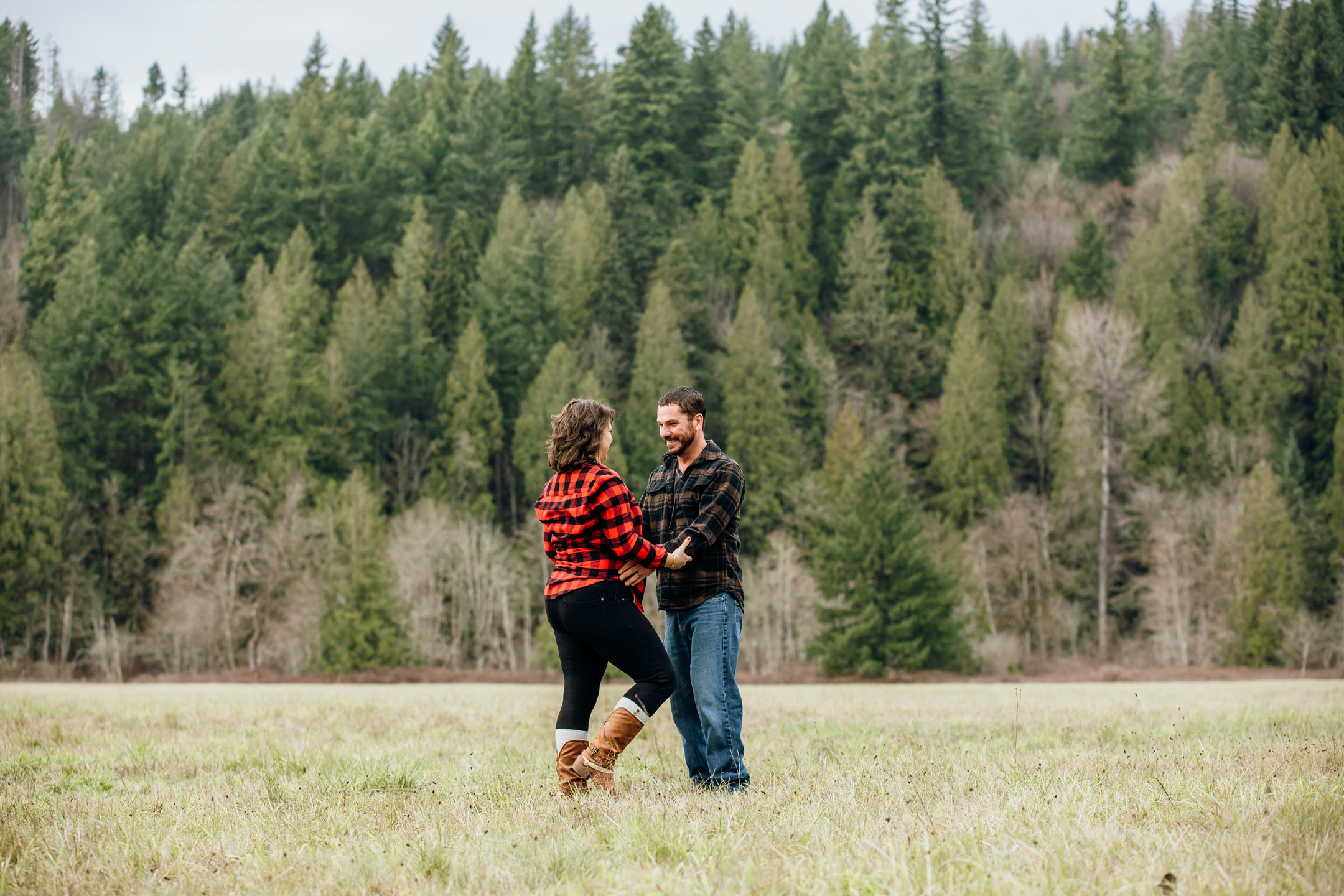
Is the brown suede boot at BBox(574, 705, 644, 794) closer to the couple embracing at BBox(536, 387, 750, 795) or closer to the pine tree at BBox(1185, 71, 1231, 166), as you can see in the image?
the couple embracing at BBox(536, 387, 750, 795)

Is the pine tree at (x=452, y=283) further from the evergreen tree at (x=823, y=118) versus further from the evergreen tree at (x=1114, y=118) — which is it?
the evergreen tree at (x=1114, y=118)

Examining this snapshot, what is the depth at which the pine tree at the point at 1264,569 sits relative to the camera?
43281 millimetres

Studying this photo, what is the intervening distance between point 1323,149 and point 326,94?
6780 centimetres

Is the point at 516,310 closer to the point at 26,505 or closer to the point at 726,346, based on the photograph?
the point at 726,346

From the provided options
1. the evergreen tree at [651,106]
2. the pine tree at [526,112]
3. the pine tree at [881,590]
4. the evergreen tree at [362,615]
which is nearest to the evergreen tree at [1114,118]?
the evergreen tree at [651,106]

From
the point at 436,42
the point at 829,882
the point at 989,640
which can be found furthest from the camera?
the point at 436,42

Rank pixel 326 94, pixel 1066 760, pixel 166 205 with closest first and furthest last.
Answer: pixel 1066 760, pixel 166 205, pixel 326 94

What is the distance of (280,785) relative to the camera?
548 centimetres

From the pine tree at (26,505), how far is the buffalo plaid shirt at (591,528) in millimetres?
47971

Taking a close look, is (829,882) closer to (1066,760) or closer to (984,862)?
(984,862)

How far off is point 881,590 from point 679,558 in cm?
3314

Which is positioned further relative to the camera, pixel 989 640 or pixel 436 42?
pixel 436 42

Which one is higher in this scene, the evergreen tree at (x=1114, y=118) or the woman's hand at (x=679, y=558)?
the evergreen tree at (x=1114, y=118)

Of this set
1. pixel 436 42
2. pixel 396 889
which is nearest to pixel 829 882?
pixel 396 889
